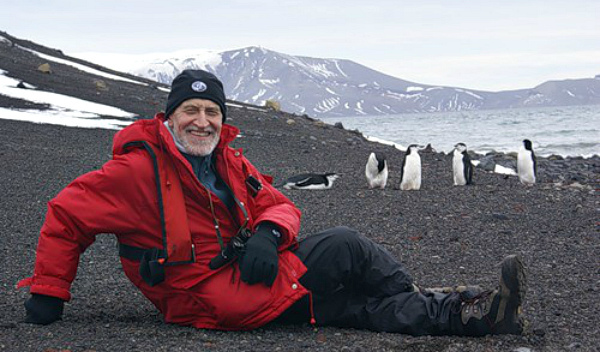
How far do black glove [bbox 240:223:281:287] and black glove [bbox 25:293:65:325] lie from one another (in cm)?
89

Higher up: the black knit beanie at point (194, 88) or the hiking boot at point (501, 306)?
the black knit beanie at point (194, 88)

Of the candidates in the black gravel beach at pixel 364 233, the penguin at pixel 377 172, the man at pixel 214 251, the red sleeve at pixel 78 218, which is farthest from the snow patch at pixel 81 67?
the red sleeve at pixel 78 218

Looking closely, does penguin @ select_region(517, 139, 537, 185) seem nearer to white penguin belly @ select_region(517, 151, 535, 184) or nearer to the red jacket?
white penguin belly @ select_region(517, 151, 535, 184)

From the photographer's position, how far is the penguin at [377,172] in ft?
31.9

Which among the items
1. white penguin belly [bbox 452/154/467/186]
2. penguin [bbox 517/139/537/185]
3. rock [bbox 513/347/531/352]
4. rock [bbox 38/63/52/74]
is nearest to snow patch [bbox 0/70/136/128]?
rock [bbox 38/63/52/74]

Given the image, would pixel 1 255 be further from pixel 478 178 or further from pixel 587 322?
pixel 478 178

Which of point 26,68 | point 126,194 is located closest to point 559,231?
point 126,194

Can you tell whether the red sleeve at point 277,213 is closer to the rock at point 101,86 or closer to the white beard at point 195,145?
the white beard at point 195,145

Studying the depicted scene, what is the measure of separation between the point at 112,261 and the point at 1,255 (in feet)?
2.49

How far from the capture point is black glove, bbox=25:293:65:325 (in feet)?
10.5

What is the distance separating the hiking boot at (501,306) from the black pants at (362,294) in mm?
69

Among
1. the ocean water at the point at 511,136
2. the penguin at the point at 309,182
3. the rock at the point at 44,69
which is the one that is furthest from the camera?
the ocean water at the point at 511,136

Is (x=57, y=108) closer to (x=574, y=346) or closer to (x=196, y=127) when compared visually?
(x=196, y=127)

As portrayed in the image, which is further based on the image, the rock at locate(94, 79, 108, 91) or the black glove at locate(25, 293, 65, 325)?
the rock at locate(94, 79, 108, 91)
